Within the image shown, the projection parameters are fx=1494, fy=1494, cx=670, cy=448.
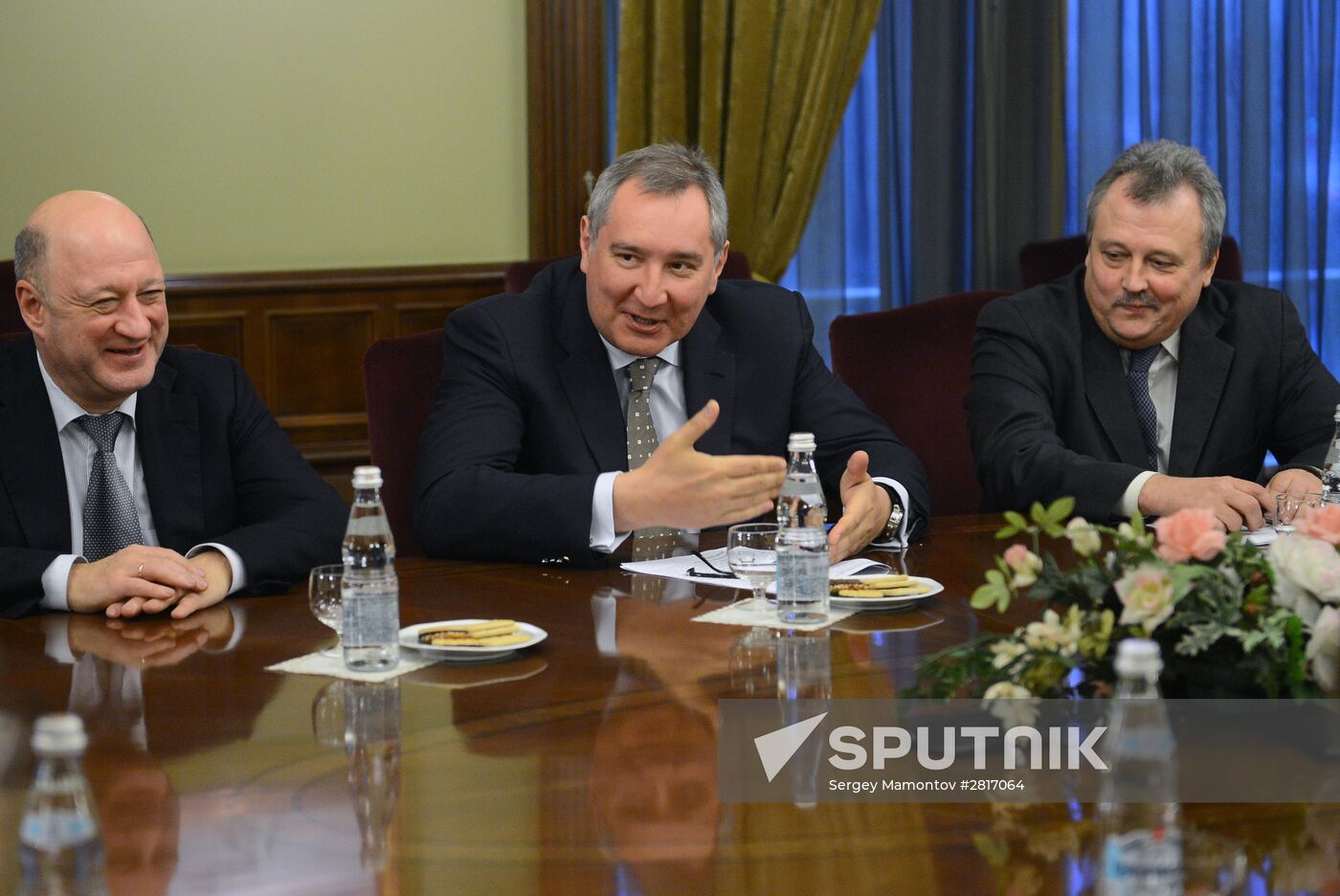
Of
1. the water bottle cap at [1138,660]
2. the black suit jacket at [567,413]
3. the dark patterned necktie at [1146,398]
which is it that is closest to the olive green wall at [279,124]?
the black suit jacket at [567,413]

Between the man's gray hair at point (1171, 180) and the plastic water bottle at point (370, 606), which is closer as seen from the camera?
the plastic water bottle at point (370, 606)

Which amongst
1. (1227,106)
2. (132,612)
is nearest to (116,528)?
(132,612)

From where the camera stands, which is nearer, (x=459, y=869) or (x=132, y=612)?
(x=459, y=869)

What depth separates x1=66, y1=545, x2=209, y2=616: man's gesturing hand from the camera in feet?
6.67

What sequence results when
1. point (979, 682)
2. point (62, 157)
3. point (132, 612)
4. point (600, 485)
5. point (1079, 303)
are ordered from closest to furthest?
point (979, 682), point (132, 612), point (600, 485), point (1079, 303), point (62, 157)

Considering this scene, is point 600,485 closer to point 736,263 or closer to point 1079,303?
point 1079,303

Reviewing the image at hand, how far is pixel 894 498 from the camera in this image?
2488 mm

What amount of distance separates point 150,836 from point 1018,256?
13.8 ft

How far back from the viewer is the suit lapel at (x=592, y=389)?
8.87 feet

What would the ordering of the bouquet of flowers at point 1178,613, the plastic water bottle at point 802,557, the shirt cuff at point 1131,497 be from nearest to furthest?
1. the bouquet of flowers at point 1178,613
2. the plastic water bottle at point 802,557
3. the shirt cuff at point 1131,497

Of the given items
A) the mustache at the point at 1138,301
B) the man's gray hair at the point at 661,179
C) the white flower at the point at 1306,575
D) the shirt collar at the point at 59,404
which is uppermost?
the man's gray hair at the point at 661,179

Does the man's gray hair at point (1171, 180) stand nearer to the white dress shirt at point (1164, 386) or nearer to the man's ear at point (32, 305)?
the white dress shirt at point (1164, 386)

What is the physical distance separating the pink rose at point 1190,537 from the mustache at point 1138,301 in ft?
5.71

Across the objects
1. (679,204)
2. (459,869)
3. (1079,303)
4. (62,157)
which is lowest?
(459,869)
